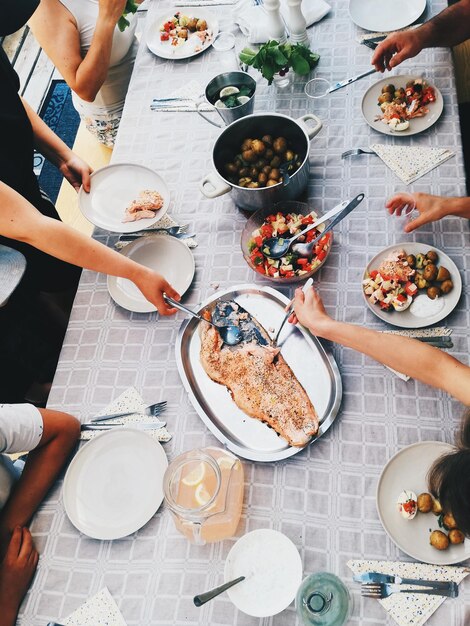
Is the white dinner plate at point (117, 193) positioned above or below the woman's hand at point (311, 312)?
above

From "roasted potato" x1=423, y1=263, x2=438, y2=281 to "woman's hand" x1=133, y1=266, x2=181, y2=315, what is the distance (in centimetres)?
69

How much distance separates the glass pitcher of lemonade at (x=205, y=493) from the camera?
4.05 feet

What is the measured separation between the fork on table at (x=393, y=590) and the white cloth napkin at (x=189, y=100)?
1575mm

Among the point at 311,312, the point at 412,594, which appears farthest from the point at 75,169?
the point at 412,594

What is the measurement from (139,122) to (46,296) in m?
0.83

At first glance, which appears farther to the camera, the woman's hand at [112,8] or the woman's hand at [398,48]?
the woman's hand at [112,8]

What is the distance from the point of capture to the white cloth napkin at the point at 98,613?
1.25 meters

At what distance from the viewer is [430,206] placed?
1542 mm

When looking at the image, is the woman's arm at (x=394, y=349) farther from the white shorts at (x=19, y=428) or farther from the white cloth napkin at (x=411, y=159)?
the white shorts at (x=19, y=428)

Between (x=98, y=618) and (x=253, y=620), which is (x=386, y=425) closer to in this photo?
(x=253, y=620)

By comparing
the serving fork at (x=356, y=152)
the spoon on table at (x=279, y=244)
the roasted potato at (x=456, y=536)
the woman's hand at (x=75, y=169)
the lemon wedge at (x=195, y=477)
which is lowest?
the roasted potato at (x=456, y=536)

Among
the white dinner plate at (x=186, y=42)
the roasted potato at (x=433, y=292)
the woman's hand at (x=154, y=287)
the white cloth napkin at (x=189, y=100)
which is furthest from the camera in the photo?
the white dinner plate at (x=186, y=42)

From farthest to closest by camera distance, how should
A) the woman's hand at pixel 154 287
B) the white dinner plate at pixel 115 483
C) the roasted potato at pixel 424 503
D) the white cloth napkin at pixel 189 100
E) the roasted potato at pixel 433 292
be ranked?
the white cloth napkin at pixel 189 100, the woman's hand at pixel 154 287, the roasted potato at pixel 433 292, the white dinner plate at pixel 115 483, the roasted potato at pixel 424 503

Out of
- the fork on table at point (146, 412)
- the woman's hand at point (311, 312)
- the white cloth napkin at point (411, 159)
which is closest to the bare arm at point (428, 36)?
the white cloth napkin at point (411, 159)
